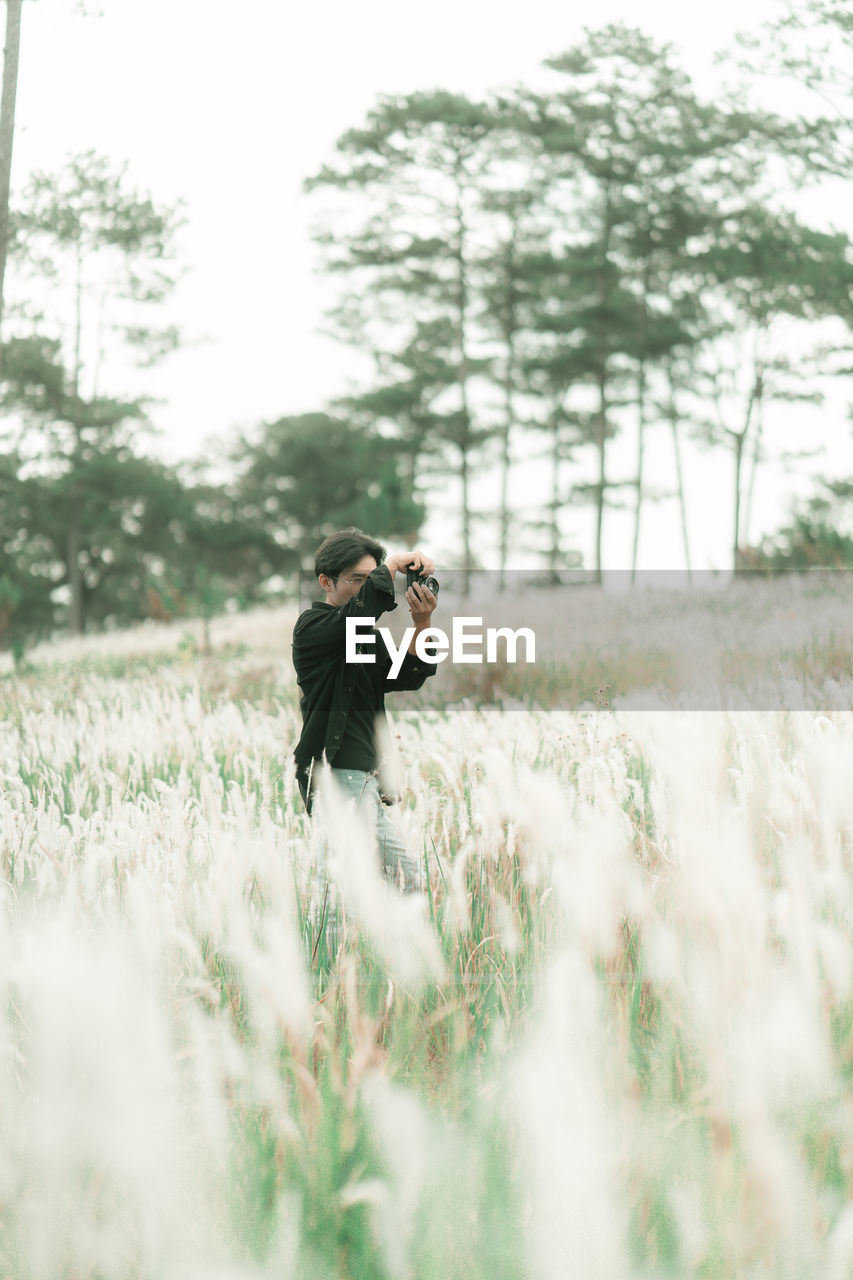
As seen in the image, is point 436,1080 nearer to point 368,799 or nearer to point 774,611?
point 368,799

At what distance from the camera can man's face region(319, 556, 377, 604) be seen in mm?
3797

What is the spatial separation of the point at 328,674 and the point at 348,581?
Result: 0.34 m

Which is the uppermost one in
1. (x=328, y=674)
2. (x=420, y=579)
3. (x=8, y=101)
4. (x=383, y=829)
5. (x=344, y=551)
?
(x=8, y=101)

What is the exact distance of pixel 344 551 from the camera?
3.78 metres

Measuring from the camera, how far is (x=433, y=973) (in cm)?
225

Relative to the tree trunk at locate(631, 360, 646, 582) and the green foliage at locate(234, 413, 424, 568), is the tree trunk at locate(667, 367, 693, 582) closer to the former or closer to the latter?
the tree trunk at locate(631, 360, 646, 582)

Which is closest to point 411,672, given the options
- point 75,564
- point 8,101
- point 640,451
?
point 8,101

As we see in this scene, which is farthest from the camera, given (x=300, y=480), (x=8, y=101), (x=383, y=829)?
(x=300, y=480)

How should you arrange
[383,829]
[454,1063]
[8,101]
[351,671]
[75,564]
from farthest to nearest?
1. [75,564]
2. [8,101]
3. [351,671]
4. [383,829]
5. [454,1063]

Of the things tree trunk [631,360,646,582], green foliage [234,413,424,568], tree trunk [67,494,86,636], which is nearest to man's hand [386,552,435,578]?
tree trunk [631,360,646,582]

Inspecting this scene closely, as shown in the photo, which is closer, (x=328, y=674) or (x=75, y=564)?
(x=328, y=674)

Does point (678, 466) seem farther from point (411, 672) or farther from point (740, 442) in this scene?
point (411, 672)

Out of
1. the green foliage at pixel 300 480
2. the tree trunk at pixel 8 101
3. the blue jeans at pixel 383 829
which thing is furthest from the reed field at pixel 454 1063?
the green foliage at pixel 300 480

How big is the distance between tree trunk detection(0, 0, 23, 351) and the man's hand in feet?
28.1
